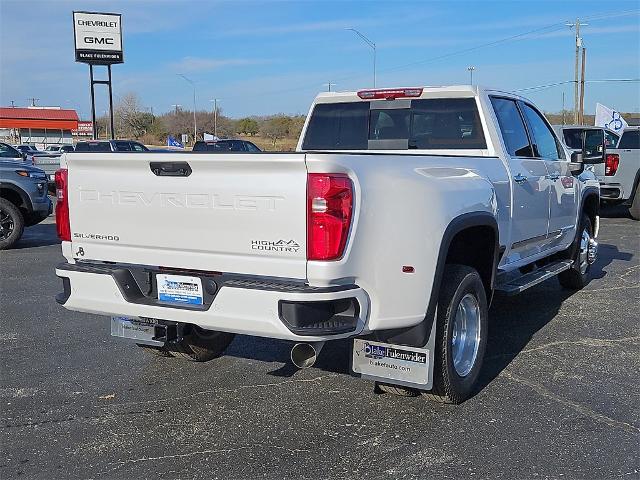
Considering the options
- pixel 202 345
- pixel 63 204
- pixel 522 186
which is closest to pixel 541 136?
pixel 522 186

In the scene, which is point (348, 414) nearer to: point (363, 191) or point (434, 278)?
point (434, 278)

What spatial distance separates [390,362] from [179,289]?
1294mm

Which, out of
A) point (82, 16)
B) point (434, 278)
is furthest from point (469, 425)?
point (82, 16)

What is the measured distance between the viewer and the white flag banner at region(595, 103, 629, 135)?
1676 cm

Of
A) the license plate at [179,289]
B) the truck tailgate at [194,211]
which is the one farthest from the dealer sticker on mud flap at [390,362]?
the license plate at [179,289]

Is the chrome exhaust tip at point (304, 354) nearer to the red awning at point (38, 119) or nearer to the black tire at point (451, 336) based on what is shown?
the black tire at point (451, 336)

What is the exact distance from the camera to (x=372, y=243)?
360 centimetres

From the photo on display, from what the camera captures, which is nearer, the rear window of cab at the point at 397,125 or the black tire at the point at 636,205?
the rear window of cab at the point at 397,125

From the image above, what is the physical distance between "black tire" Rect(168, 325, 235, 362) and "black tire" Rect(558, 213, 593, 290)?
402 cm

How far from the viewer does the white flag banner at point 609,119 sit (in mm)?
16756

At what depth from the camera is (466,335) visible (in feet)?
15.4

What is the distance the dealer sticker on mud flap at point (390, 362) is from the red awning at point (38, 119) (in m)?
78.6

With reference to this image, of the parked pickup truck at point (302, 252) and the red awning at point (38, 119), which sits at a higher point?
the red awning at point (38, 119)

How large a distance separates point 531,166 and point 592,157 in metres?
1.67
